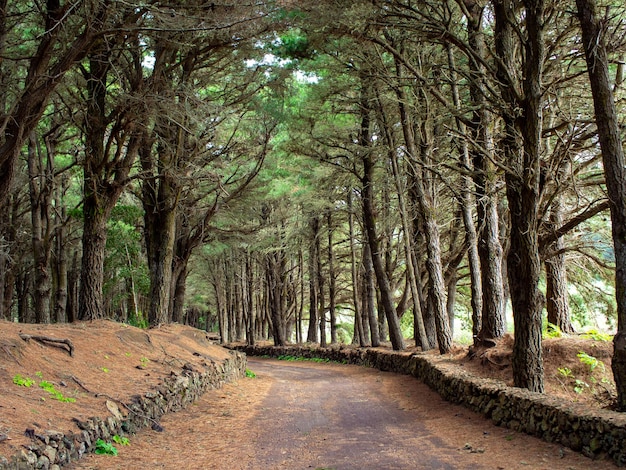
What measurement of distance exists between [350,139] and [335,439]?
1341cm

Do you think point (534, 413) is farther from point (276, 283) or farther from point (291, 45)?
point (276, 283)

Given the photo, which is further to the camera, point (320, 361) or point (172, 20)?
point (320, 361)

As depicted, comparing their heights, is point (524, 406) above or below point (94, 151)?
below

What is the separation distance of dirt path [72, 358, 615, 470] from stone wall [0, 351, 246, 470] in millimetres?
178

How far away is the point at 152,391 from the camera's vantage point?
8156mm

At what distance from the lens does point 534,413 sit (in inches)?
260

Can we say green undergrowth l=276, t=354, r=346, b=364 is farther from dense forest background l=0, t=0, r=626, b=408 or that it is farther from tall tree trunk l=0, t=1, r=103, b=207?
tall tree trunk l=0, t=1, r=103, b=207

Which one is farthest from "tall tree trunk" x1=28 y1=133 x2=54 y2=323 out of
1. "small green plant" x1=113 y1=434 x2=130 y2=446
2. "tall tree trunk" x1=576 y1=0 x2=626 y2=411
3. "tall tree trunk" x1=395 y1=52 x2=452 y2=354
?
"tall tree trunk" x1=576 y1=0 x2=626 y2=411

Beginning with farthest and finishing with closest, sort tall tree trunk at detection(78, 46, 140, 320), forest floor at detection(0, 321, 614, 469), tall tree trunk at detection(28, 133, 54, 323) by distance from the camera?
1. tall tree trunk at detection(28, 133, 54, 323)
2. tall tree trunk at detection(78, 46, 140, 320)
3. forest floor at detection(0, 321, 614, 469)

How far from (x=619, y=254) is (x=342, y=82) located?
11.9m

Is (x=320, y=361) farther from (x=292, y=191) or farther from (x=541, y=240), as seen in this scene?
(x=541, y=240)

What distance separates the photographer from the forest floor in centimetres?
564

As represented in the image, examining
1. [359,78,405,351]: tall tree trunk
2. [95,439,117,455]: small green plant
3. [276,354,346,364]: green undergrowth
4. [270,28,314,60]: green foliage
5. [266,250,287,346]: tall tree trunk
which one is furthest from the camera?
[266,250,287,346]: tall tree trunk

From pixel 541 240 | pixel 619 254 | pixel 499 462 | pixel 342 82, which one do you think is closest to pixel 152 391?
pixel 499 462
